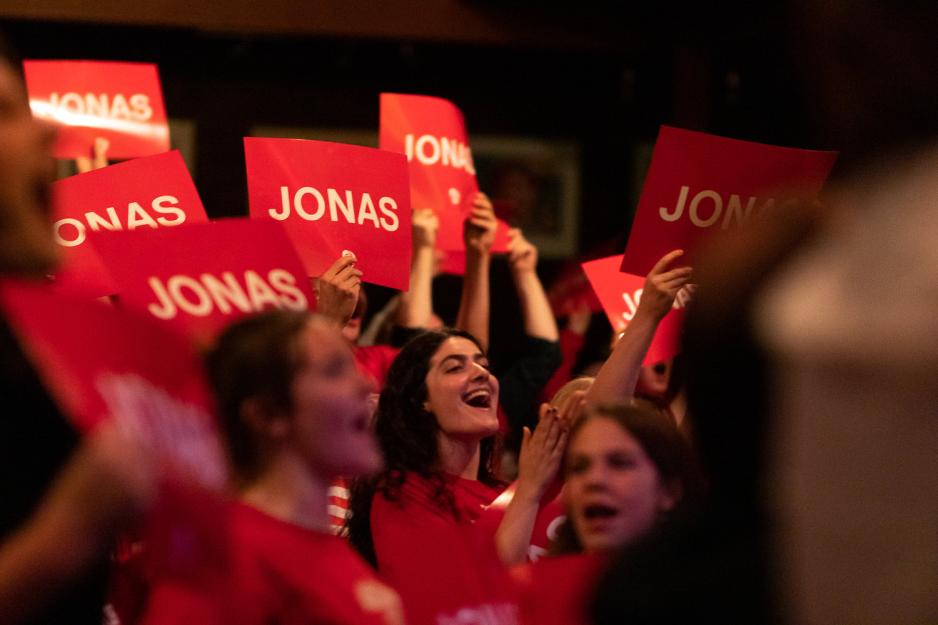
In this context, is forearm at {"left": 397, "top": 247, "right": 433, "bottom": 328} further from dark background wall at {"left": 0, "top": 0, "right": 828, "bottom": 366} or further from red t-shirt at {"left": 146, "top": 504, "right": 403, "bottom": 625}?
red t-shirt at {"left": 146, "top": 504, "right": 403, "bottom": 625}

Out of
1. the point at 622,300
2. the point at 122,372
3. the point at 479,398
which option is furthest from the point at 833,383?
the point at 622,300

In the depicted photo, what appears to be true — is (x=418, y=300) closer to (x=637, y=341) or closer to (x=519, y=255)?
(x=519, y=255)

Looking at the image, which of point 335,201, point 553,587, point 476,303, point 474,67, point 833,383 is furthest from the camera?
point 474,67

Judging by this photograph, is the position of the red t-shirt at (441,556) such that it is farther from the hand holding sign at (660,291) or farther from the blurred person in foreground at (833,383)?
the blurred person in foreground at (833,383)

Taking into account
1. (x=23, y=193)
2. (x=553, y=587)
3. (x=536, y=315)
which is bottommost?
(x=536, y=315)

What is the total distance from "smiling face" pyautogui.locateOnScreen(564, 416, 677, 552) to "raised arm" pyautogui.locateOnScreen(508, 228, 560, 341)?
192 cm

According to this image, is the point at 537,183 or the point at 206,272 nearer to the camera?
the point at 206,272

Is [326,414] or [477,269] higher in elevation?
[326,414]

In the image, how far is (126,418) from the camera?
1.31 metres

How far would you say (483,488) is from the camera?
2.85 meters

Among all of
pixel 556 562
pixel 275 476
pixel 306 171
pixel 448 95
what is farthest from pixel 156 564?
pixel 448 95

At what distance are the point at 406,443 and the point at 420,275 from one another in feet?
3.78

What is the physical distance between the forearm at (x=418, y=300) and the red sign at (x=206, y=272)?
67.2 inches

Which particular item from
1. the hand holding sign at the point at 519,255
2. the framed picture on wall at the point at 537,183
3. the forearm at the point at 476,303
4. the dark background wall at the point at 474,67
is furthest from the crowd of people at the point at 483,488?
the framed picture on wall at the point at 537,183
